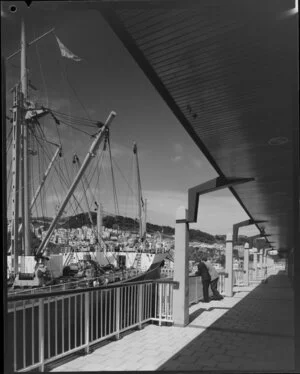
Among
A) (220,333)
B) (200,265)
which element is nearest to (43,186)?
(200,265)

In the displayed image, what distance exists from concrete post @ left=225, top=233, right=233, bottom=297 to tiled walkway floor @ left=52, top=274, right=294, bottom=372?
3.07 metres

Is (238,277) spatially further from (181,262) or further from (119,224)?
(181,262)

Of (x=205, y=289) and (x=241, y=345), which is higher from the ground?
(x=241, y=345)

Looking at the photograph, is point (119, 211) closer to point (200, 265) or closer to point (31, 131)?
point (31, 131)

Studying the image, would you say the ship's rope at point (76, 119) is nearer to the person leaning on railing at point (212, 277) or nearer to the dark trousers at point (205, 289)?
the person leaning on railing at point (212, 277)

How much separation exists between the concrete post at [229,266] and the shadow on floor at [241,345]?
257cm

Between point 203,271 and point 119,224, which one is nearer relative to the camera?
point 203,271

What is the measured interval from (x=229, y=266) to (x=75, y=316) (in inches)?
274

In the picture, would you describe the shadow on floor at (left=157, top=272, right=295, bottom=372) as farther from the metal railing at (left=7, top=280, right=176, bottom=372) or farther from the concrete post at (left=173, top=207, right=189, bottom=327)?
the metal railing at (left=7, top=280, right=176, bottom=372)

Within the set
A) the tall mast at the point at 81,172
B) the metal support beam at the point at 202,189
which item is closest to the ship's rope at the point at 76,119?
the tall mast at the point at 81,172

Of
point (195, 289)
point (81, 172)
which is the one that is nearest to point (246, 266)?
point (195, 289)

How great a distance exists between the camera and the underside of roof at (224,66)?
104 inches

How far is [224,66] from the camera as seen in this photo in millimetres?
3367

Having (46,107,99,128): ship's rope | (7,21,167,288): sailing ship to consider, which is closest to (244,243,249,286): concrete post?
(7,21,167,288): sailing ship
